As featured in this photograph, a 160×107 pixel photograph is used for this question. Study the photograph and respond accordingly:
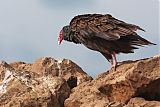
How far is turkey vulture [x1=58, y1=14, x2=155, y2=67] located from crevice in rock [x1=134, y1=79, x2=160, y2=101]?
4.85 ft

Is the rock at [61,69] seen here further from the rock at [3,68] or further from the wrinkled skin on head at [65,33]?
the rock at [3,68]

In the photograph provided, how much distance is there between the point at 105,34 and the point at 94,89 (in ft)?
6.05

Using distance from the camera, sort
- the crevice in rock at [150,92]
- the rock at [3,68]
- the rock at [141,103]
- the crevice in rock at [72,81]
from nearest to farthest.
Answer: the rock at [141,103] → the crevice in rock at [150,92] → the rock at [3,68] → the crevice in rock at [72,81]

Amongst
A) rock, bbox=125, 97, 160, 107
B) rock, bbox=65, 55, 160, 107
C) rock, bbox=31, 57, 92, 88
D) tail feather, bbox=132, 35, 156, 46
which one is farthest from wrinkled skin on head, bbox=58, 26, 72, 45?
rock, bbox=125, 97, 160, 107

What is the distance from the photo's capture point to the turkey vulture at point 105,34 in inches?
381

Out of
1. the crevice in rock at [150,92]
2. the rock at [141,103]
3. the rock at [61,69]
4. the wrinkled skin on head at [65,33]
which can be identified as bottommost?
the rock at [141,103]

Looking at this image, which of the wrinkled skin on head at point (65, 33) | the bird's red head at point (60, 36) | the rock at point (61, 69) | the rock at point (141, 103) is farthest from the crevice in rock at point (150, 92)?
the bird's red head at point (60, 36)

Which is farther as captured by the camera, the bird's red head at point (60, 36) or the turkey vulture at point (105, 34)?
the bird's red head at point (60, 36)

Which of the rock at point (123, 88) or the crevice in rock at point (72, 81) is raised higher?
the crevice in rock at point (72, 81)

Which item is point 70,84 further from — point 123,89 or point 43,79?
point 123,89

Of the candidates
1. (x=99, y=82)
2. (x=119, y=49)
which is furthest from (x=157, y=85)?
(x=119, y=49)

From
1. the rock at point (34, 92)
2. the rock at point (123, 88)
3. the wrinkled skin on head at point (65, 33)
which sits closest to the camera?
the rock at point (123, 88)

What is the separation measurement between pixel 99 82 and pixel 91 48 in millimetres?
1614

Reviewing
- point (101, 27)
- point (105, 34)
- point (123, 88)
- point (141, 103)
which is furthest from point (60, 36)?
point (141, 103)
